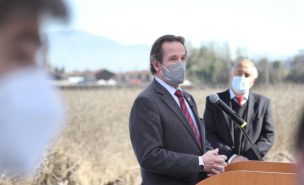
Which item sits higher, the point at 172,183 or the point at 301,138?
the point at 301,138

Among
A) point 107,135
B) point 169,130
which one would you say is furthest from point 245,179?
point 107,135

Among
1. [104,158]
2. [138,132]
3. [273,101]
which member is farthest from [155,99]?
[273,101]

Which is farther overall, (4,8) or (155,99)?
(155,99)

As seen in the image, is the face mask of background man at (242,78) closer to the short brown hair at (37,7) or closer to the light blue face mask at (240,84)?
the light blue face mask at (240,84)

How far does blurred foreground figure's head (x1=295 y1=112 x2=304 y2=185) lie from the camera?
69cm

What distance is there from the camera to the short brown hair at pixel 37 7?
806mm

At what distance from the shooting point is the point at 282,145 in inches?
371

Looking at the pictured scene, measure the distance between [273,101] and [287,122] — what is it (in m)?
0.87

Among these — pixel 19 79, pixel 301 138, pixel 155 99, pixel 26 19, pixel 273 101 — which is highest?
pixel 26 19

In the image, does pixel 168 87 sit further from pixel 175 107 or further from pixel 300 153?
pixel 300 153

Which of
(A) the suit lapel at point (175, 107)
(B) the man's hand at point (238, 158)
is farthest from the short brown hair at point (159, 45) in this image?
(B) the man's hand at point (238, 158)

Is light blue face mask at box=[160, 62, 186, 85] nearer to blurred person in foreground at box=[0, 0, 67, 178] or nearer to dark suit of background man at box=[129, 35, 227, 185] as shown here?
dark suit of background man at box=[129, 35, 227, 185]

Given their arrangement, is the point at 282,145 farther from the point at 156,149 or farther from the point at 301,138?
the point at 301,138

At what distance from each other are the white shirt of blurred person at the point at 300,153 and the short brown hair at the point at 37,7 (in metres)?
0.65
